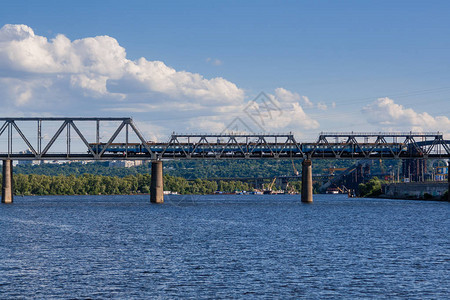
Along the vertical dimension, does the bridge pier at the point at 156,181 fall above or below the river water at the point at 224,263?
above

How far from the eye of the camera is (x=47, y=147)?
180 m

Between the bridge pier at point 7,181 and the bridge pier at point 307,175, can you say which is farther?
the bridge pier at point 7,181

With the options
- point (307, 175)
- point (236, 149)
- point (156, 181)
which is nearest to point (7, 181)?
point (156, 181)

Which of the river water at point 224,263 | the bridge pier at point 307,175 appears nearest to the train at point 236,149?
the bridge pier at point 307,175

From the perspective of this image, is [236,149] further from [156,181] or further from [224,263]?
[224,263]

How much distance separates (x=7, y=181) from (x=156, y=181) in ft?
139

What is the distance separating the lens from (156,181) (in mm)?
179875

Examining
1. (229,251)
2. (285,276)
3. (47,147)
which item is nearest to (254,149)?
(47,147)

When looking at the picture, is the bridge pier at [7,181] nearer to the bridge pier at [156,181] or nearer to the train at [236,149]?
the train at [236,149]

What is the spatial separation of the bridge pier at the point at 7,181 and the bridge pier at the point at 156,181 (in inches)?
1510

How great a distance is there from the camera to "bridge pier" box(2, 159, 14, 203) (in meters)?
185

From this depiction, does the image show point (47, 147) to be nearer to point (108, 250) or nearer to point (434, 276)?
point (108, 250)

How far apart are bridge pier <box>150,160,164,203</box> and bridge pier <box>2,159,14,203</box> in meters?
38.3

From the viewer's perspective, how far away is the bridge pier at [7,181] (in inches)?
7269
